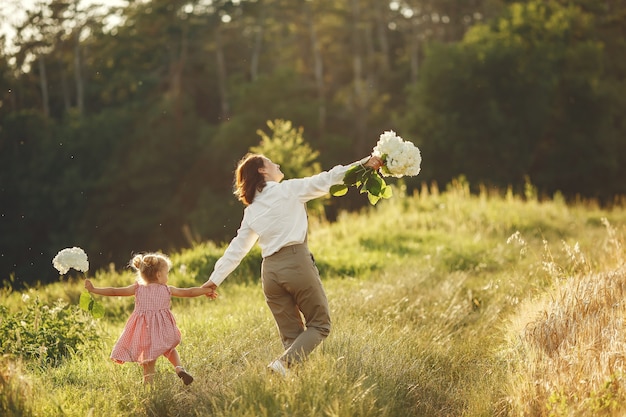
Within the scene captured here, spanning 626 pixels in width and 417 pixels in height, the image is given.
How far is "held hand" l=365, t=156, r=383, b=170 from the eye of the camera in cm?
587

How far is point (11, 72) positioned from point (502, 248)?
35932 mm

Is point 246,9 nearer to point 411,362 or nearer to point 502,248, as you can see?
point 502,248

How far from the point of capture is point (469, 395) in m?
5.64

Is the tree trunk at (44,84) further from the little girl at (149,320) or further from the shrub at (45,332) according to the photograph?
the little girl at (149,320)

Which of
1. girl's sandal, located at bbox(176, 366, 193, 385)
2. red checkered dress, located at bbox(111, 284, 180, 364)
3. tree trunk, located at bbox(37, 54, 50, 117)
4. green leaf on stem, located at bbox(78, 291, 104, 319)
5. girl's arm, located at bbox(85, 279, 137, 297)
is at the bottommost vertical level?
girl's sandal, located at bbox(176, 366, 193, 385)

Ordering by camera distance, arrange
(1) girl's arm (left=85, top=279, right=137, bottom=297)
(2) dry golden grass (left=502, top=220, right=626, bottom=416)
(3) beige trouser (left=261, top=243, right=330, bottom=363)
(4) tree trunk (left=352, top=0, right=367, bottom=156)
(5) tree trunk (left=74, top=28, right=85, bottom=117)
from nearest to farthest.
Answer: (2) dry golden grass (left=502, top=220, right=626, bottom=416), (3) beige trouser (left=261, top=243, right=330, bottom=363), (1) girl's arm (left=85, top=279, right=137, bottom=297), (4) tree trunk (left=352, top=0, right=367, bottom=156), (5) tree trunk (left=74, top=28, right=85, bottom=117)

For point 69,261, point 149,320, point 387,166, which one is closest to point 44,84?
point 69,261

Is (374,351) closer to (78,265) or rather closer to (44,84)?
(78,265)

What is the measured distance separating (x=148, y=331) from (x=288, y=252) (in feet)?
3.93

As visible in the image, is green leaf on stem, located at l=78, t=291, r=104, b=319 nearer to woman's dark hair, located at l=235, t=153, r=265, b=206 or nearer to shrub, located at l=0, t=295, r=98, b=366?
shrub, located at l=0, t=295, r=98, b=366

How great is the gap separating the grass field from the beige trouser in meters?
0.29

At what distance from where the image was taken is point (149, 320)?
5801mm

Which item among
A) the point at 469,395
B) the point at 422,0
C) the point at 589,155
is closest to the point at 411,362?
the point at 469,395

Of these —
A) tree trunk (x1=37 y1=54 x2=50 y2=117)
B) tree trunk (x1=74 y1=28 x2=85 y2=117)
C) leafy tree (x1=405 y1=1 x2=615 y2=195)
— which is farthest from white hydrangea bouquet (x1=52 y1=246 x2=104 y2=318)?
tree trunk (x1=37 y1=54 x2=50 y2=117)
